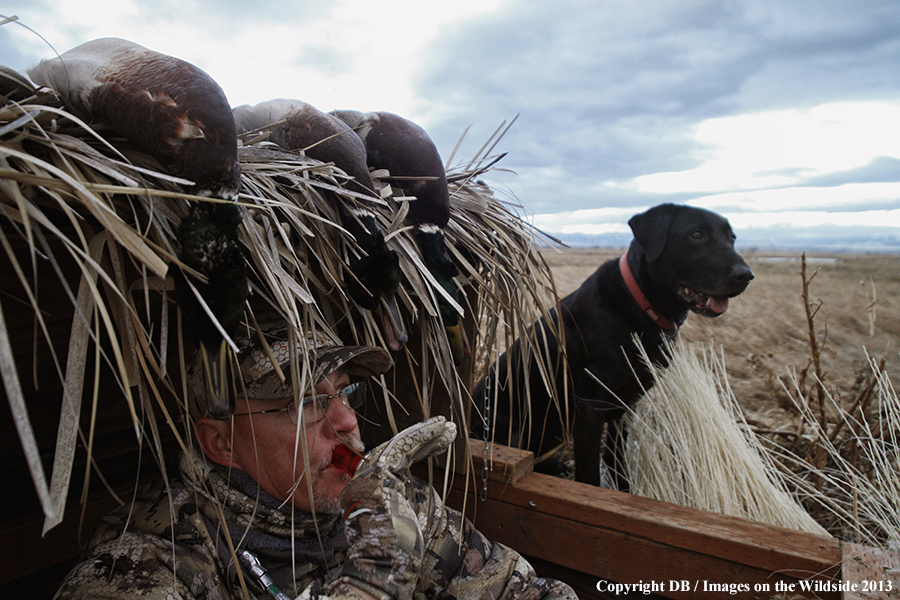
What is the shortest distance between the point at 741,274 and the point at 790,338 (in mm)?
4689

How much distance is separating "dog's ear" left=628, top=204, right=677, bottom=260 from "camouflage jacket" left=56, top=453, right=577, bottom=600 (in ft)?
4.73

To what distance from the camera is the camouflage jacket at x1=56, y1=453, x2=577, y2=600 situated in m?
1.04

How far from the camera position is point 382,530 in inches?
42.8

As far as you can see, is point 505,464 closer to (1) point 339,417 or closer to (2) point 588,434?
(2) point 588,434

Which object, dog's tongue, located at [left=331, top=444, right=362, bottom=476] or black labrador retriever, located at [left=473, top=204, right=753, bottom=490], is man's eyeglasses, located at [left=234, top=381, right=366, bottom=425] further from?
black labrador retriever, located at [left=473, top=204, right=753, bottom=490]

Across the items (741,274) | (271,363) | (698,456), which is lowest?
(698,456)

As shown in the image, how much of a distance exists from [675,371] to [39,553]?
8.39 feet

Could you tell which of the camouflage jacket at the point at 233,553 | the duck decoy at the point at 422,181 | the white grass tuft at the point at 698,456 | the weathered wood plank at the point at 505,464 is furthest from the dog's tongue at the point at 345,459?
the white grass tuft at the point at 698,456

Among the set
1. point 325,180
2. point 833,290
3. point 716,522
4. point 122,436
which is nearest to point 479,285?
point 325,180

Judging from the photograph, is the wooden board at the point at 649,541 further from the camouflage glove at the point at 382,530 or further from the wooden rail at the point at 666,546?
the camouflage glove at the point at 382,530

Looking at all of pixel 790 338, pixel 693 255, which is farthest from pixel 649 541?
pixel 790 338

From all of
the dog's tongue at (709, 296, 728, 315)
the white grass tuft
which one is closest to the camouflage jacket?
the white grass tuft

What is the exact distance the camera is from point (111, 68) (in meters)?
1.00

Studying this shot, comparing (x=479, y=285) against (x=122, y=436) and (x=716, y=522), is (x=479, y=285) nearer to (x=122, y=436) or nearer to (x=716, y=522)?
(x=716, y=522)
